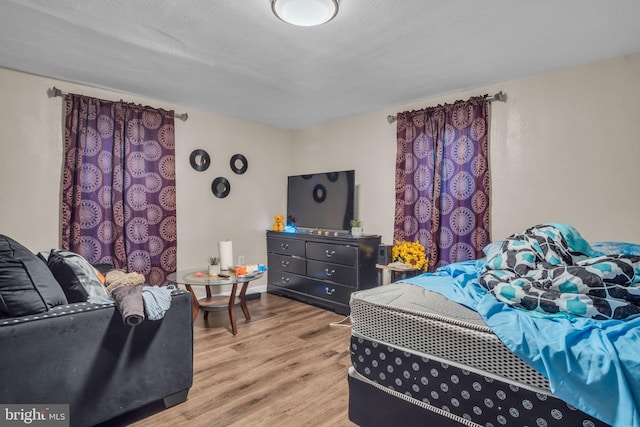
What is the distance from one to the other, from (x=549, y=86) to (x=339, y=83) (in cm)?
185

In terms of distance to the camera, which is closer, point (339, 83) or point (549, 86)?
point (549, 86)

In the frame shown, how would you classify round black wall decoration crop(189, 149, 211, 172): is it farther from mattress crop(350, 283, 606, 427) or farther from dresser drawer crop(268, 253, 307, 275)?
mattress crop(350, 283, 606, 427)

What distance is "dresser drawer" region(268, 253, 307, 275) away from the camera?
4301mm

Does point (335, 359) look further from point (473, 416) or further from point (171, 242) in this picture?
point (171, 242)

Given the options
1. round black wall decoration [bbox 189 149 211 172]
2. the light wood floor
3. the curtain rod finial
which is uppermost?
the curtain rod finial

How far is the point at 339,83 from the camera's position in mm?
3254

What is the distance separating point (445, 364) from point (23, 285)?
192cm

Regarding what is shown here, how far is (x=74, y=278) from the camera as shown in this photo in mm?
1882

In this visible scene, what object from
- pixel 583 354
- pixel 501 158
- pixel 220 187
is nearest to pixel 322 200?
pixel 220 187

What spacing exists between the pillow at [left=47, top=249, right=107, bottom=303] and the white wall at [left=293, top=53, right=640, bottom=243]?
3.30 m

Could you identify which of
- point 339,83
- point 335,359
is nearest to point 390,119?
point 339,83

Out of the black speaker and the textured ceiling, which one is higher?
the textured ceiling

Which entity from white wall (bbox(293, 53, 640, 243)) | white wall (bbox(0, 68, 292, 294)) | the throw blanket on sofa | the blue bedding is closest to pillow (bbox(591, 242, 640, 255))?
white wall (bbox(293, 53, 640, 243))

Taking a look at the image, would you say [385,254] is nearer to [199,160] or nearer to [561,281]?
[561,281]
